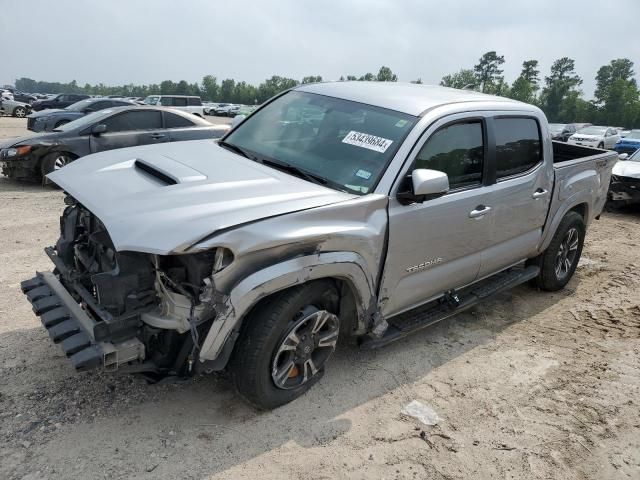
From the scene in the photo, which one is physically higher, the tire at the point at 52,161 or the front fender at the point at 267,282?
the front fender at the point at 267,282

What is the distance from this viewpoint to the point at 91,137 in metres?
9.20

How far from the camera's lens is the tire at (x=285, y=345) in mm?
2900

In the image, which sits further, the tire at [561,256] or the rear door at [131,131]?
the rear door at [131,131]

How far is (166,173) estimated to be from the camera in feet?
10.5

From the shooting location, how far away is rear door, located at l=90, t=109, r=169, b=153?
30.3 feet

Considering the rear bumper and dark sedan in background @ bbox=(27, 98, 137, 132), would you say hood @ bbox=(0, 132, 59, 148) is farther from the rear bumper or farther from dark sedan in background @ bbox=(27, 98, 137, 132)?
the rear bumper

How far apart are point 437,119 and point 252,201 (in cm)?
152

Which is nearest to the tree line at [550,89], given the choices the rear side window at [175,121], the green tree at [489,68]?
the green tree at [489,68]

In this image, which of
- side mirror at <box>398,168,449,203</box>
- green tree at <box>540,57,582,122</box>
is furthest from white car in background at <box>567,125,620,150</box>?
green tree at <box>540,57,582,122</box>

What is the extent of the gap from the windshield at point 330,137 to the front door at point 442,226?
0.22m

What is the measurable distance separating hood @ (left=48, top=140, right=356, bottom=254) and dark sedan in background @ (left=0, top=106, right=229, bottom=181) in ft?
19.5

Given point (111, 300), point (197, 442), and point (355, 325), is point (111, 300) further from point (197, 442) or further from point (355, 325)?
point (355, 325)

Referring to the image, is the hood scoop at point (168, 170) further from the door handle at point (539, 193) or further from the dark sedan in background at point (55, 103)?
the dark sedan in background at point (55, 103)

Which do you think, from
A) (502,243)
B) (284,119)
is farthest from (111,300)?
(502,243)
